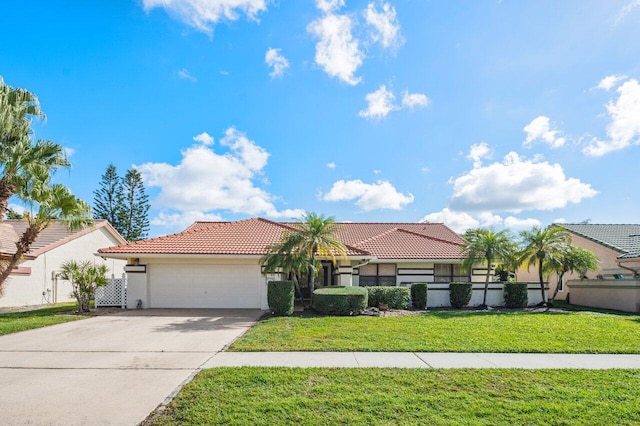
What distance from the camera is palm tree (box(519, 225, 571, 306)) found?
15.1 metres

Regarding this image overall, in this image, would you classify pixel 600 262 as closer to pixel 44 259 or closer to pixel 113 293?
pixel 113 293

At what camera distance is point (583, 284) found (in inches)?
723

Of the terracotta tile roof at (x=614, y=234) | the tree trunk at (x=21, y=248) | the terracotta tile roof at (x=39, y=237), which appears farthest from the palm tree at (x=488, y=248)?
the terracotta tile roof at (x=39, y=237)

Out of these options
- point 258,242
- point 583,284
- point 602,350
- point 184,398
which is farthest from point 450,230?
point 184,398

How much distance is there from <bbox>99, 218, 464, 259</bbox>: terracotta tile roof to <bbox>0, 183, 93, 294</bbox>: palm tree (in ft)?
6.90

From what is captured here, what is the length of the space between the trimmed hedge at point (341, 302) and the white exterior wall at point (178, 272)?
3.20 meters

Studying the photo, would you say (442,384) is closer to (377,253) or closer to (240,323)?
(240,323)

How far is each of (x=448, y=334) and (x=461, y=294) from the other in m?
7.19

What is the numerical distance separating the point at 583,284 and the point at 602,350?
13360 millimetres

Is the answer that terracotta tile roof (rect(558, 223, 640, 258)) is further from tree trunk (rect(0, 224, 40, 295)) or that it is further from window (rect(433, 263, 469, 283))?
tree trunk (rect(0, 224, 40, 295))

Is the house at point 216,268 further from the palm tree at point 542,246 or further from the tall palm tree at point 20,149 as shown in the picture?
the tall palm tree at point 20,149

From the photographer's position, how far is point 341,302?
41.8 feet

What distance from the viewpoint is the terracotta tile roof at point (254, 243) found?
14883 millimetres

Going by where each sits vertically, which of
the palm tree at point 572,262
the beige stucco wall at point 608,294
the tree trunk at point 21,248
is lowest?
the beige stucco wall at point 608,294
